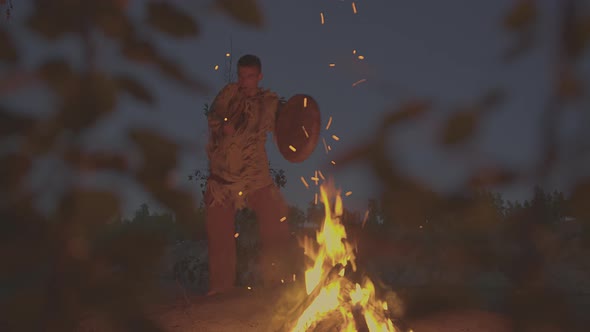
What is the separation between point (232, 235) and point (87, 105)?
179 inches

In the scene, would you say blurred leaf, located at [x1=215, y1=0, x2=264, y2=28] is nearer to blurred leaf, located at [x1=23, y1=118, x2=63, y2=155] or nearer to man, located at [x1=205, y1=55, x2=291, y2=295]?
blurred leaf, located at [x1=23, y1=118, x2=63, y2=155]

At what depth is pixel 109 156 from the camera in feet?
2.35

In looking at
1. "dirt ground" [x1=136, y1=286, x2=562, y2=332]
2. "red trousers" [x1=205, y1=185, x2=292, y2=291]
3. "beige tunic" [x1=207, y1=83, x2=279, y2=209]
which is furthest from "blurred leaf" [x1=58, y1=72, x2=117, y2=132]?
"red trousers" [x1=205, y1=185, x2=292, y2=291]

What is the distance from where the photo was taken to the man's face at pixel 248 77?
4.81m

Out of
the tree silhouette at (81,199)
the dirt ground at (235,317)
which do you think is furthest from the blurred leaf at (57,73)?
the dirt ground at (235,317)

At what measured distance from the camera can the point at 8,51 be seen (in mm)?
736

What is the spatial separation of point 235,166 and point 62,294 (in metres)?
4.17

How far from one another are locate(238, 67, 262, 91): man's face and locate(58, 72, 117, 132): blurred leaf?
4177mm

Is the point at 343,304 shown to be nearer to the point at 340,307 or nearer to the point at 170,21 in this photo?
the point at 340,307

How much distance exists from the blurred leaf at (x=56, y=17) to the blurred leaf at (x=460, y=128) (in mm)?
451

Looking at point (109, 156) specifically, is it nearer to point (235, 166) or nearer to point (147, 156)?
point (147, 156)

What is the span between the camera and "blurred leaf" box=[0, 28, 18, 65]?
0.73m

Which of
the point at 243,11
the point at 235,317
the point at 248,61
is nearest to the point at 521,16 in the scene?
the point at 243,11

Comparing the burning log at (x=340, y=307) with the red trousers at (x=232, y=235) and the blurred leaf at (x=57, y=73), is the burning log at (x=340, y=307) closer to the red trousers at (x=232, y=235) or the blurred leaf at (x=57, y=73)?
the red trousers at (x=232, y=235)
